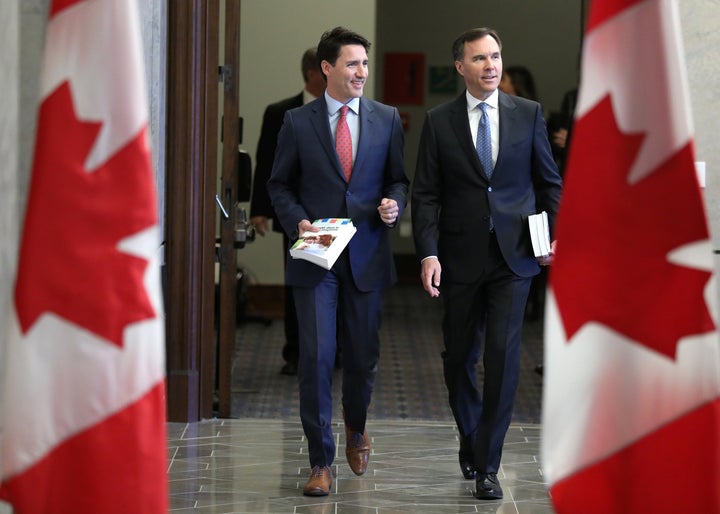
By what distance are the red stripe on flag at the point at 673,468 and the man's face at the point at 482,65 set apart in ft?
8.82

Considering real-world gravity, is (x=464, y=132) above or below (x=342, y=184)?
above

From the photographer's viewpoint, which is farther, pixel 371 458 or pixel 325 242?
pixel 371 458

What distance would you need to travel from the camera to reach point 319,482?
18.6 feet

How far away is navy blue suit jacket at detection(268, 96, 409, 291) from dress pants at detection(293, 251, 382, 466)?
8 cm

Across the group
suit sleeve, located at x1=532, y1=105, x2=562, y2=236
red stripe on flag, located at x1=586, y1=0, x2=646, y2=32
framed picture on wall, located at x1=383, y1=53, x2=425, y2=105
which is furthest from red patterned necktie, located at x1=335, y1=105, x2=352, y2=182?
framed picture on wall, located at x1=383, y1=53, x2=425, y2=105

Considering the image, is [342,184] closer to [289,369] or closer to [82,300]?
[82,300]

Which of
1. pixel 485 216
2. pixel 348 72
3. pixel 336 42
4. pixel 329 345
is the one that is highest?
pixel 336 42

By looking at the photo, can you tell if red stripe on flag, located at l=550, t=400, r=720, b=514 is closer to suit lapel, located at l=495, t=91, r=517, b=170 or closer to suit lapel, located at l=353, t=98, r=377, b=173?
suit lapel, located at l=495, t=91, r=517, b=170

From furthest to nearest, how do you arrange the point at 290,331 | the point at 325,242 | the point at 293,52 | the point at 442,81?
1. the point at 442,81
2. the point at 293,52
3. the point at 290,331
4. the point at 325,242

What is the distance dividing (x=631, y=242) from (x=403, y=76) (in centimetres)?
1253

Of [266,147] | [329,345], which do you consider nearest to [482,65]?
[329,345]

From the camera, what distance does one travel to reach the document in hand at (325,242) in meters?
5.40

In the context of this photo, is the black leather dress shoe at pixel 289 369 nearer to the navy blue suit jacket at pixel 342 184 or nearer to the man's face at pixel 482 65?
the navy blue suit jacket at pixel 342 184

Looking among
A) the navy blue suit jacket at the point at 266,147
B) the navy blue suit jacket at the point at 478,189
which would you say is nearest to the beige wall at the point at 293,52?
the navy blue suit jacket at the point at 478,189
